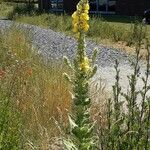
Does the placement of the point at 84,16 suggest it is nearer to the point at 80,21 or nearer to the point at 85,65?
the point at 80,21

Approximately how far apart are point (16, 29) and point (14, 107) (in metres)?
6.81

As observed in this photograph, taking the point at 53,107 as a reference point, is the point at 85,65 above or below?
above

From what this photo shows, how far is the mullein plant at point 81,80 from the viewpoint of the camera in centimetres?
378

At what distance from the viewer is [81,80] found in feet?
13.0

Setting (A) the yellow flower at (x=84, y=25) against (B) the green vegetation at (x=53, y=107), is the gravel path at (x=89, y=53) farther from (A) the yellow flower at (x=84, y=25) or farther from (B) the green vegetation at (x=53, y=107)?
(A) the yellow flower at (x=84, y=25)

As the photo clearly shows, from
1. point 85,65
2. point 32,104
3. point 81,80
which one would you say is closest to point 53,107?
point 32,104

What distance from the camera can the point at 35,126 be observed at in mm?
6812

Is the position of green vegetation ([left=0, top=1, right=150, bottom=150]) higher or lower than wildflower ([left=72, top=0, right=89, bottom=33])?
lower

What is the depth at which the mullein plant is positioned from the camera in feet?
12.4

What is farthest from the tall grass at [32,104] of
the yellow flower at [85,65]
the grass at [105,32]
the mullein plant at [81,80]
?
the grass at [105,32]

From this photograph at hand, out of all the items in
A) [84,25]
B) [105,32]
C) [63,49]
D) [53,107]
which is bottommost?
[105,32]

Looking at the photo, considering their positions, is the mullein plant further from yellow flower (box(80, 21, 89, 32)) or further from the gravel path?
the gravel path

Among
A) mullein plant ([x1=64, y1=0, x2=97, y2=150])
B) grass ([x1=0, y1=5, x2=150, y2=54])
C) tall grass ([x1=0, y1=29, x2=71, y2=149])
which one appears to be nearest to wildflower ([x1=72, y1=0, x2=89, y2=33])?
mullein plant ([x1=64, y1=0, x2=97, y2=150])

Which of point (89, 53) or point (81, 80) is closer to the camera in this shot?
point (81, 80)
